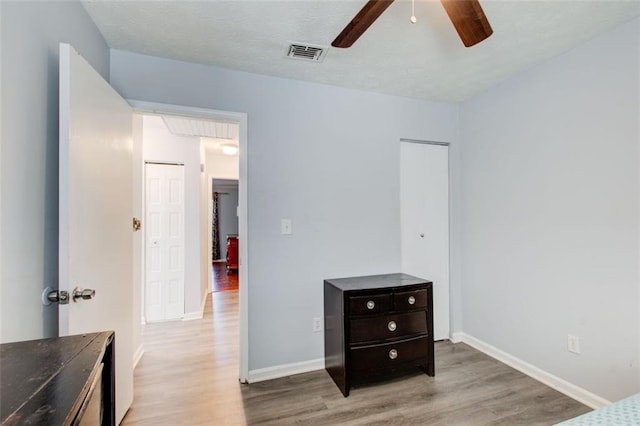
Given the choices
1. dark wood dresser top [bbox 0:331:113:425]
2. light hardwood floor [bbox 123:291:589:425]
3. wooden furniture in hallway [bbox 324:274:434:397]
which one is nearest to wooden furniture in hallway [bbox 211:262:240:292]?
light hardwood floor [bbox 123:291:589:425]

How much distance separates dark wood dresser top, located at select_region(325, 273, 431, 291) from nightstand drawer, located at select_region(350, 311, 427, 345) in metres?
0.23

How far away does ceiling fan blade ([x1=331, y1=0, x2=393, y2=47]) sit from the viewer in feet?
4.05

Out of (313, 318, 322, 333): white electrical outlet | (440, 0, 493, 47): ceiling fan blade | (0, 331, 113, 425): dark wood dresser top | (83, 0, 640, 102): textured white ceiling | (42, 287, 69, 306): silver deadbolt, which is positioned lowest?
(313, 318, 322, 333): white electrical outlet

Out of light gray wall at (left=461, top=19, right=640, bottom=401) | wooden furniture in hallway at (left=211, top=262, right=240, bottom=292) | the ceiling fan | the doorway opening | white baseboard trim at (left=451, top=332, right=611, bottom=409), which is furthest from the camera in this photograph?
the doorway opening

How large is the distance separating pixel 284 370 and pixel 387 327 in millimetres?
899

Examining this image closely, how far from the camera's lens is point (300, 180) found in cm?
251

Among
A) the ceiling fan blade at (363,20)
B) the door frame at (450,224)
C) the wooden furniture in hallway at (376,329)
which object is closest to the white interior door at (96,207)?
the ceiling fan blade at (363,20)

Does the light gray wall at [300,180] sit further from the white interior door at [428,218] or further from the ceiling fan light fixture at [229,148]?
the ceiling fan light fixture at [229,148]

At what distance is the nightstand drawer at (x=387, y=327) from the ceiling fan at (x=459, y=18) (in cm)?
182

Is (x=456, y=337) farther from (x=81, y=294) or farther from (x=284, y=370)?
(x=81, y=294)

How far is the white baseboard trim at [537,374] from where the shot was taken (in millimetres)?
1958

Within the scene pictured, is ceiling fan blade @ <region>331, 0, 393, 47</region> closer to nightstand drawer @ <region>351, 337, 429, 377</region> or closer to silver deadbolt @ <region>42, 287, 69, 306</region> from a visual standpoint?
silver deadbolt @ <region>42, 287, 69, 306</region>

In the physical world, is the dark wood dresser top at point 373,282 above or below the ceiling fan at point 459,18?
below

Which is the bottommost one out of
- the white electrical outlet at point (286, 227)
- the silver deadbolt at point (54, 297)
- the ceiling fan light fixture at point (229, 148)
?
the silver deadbolt at point (54, 297)
